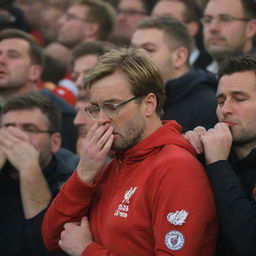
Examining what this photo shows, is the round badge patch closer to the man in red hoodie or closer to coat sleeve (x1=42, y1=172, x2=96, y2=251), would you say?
the man in red hoodie

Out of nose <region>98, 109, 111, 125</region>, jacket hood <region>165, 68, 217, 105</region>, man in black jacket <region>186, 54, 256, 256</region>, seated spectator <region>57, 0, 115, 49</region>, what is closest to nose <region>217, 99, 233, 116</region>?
man in black jacket <region>186, 54, 256, 256</region>

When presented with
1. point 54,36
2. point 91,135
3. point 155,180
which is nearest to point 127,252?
point 155,180

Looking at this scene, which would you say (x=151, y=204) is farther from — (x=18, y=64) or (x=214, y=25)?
(x=18, y=64)

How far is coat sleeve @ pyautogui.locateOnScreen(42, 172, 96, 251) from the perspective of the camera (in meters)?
4.24

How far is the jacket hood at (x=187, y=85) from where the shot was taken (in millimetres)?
5844

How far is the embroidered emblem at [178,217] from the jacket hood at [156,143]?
1.46 ft

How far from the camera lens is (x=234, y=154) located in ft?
14.2

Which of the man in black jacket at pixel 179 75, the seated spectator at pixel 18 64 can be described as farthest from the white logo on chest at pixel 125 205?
the seated spectator at pixel 18 64

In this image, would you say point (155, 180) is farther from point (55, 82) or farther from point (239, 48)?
point (55, 82)

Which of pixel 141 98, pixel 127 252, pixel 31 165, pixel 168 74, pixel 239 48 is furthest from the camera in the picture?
pixel 239 48

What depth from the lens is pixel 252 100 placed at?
4.26 m

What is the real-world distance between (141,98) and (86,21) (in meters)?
5.00

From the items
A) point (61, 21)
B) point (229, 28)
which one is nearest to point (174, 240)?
point (229, 28)

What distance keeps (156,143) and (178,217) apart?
476mm
